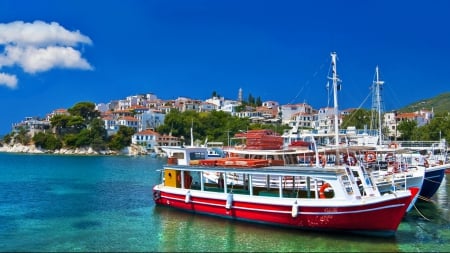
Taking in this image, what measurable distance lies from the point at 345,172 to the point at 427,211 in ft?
32.5

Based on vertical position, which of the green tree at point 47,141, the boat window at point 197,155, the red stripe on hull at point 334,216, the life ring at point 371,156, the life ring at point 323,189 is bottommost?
the red stripe on hull at point 334,216

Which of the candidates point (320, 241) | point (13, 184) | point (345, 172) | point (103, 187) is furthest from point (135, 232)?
point (13, 184)

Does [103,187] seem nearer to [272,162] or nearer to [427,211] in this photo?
[272,162]

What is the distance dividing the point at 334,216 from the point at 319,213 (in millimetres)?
627

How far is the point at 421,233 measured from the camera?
60.9ft

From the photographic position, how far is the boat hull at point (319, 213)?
16641 millimetres

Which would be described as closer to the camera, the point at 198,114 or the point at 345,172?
the point at 345,172

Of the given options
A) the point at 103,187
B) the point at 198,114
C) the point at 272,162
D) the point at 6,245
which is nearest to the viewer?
the point at 6,245

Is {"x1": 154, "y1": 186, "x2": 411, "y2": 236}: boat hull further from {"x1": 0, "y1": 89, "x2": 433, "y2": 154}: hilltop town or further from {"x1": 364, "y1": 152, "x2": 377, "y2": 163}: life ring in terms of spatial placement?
{"x1": 0, "y1": 89, "x2": 433, "y2": 154}: hilltop town

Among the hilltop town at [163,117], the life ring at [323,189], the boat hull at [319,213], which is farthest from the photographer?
the hilltop town at [163,117]

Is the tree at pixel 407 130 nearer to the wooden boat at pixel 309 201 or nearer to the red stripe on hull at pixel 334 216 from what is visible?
the wooden boat at pixel 309 201

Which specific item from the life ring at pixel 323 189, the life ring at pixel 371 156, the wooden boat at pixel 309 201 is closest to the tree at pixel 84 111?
the life ring at pixel 371 156

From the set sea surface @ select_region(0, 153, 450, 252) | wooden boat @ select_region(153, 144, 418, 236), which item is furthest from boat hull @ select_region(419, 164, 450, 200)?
wooden boat @ select_region(153, 144, 418, 236)

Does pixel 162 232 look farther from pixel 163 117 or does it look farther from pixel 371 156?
pixel 163 117
